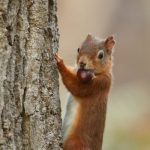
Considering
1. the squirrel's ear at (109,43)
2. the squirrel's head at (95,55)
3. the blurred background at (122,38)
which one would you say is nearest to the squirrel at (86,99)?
the squirrel's head at (95,55)

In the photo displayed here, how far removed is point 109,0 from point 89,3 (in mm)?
1049

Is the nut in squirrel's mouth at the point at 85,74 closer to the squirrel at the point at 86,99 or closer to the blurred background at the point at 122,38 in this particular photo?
the squirrel at the point at 86,99

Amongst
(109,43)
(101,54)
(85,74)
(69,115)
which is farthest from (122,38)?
(69,115)

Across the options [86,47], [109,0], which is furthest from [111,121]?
[109,0]

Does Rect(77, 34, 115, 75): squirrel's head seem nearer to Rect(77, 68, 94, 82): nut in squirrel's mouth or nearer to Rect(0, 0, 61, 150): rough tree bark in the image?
Rect(77, 68, 94, 82): nut in squirrel's mouth

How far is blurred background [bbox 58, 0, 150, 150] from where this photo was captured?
1058 centimetres

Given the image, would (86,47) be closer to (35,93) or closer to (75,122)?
(75,122)

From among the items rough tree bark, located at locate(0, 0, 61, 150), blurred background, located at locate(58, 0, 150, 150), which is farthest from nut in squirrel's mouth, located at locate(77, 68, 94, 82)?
blurred background, located at locate(58, 0, 150, 150)

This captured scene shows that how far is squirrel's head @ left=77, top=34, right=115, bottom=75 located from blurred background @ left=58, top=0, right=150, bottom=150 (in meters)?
4.60

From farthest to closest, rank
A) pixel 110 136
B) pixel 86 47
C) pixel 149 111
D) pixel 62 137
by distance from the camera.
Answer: pixel 149 111 → pixel 110 136 → pixel 86 47 → pixel 62 137

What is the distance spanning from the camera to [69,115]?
15.9 ft

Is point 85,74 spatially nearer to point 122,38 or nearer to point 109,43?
point 109,43

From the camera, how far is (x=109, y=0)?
54.5ft

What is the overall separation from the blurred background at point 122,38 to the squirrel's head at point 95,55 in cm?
460
